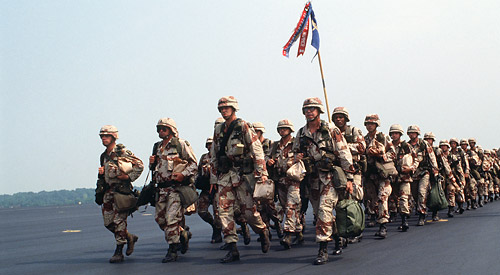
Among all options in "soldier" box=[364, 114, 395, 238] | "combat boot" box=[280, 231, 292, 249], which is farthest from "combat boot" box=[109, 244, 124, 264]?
"soldier" box=[364, 114, 395, 238]

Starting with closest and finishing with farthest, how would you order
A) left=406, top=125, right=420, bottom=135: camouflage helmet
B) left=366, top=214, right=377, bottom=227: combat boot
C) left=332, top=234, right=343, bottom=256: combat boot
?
left=332, top=234, right=343, bottom=256: combat boot → left=406, top=125, right=420, bottom=135: camouflage helmet → left=366, top=214, right=377, bottom=227: combat boot

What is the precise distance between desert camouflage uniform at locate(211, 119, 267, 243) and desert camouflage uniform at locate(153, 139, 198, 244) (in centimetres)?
66

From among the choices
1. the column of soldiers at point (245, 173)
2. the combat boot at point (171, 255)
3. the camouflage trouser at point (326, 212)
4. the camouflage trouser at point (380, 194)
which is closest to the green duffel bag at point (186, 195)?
the column of soldiers at point (245, 173)

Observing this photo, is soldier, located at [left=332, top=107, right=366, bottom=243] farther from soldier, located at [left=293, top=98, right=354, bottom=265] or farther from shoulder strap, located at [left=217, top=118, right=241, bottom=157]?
shoulder strap, located at [left=217, top=118, right=241, bottom=157]

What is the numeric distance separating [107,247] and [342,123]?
610cm

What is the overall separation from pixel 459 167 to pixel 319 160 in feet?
35.7

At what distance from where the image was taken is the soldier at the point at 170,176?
8.61 metres

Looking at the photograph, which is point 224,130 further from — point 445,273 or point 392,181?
point 392,181

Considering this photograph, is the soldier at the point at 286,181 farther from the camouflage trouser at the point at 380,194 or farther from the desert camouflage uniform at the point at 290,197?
the camouflage trouser at the point at 380,194

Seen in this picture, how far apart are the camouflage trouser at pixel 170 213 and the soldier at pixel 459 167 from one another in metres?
11.0

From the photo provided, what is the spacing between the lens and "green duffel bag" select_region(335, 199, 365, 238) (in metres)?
8.02

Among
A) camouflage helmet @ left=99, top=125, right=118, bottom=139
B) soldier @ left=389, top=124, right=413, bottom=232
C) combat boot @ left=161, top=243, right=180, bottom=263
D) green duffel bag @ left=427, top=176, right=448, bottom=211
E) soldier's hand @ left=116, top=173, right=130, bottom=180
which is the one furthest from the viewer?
green duffel bag @ left=427, top=176, right=448, bottom=211

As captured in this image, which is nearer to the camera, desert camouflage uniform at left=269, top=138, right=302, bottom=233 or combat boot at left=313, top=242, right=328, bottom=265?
combat boot at left=313, top=242, right=328, bottom=265

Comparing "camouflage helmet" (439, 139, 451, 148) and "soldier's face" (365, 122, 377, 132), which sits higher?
"soldier's face" (365, 122, 377, 132)
